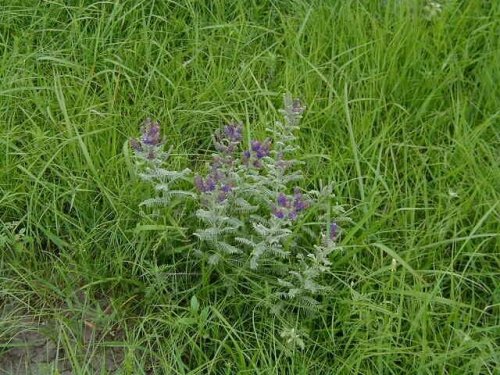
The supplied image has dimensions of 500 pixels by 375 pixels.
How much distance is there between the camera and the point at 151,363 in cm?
240

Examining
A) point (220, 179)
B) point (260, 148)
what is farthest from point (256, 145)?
point (220, 179)

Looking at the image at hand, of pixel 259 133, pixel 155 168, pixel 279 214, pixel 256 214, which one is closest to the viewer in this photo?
pixel 279 214

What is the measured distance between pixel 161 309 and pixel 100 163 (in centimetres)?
66

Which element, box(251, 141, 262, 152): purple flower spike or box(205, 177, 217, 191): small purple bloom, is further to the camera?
box(251, 141, 262, 152): purple flower spike

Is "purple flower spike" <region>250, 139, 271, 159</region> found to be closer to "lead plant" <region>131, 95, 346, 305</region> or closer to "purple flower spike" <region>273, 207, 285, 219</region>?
"lead plant" <region>131, 95, 346, 305</region>

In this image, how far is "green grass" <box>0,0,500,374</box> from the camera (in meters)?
2.40

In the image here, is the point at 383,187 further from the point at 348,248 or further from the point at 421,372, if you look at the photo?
the point at 421,372

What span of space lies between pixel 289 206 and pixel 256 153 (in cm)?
25

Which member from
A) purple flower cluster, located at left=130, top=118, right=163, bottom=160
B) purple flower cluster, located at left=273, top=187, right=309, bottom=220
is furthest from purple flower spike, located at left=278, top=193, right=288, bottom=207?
purple flower cluster, located at left=130, top=118, right=163, bottom=160

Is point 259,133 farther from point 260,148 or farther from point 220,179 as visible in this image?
point 220,179

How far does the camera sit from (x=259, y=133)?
2861 mm

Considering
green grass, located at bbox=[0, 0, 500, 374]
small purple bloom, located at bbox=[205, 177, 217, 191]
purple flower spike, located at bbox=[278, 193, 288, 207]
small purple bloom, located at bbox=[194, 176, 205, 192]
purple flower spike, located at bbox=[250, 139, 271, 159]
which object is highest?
purple flower spike, located at bbox=[250, 139, 271, 159]

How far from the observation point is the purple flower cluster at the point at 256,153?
2.48 metres

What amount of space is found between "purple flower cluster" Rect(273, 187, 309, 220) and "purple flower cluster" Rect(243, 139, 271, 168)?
0.60ft
